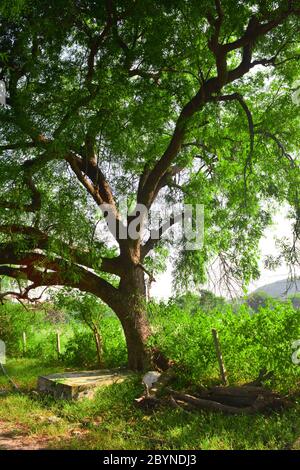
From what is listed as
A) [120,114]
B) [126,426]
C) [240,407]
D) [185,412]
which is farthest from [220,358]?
[120,114]

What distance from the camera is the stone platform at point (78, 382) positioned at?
1139cm

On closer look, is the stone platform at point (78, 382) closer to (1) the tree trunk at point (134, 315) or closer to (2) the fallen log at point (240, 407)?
(1) the tree trunk at point (134, 315)

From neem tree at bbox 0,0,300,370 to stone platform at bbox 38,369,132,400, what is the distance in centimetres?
81

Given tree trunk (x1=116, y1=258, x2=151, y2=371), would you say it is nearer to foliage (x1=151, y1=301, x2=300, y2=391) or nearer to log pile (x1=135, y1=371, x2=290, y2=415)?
foliage (x1=151, y1=301, x2=300, y2=391)

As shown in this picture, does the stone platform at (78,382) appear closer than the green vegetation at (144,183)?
No

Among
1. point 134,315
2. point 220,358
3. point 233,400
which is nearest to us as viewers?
point 233,400

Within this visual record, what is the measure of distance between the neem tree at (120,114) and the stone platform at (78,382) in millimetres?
812

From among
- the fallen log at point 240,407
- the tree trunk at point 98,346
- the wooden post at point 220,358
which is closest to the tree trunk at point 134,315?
the tree trunk at point 98,346

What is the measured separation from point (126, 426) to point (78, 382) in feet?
10.5

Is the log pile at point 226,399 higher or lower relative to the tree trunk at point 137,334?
lower

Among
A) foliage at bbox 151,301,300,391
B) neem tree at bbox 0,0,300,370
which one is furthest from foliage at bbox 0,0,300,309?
foliage at bbox 151,301,300,391

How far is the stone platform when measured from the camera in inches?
448

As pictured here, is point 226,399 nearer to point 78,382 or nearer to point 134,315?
point 78,382

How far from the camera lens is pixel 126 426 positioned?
8.89 meters
